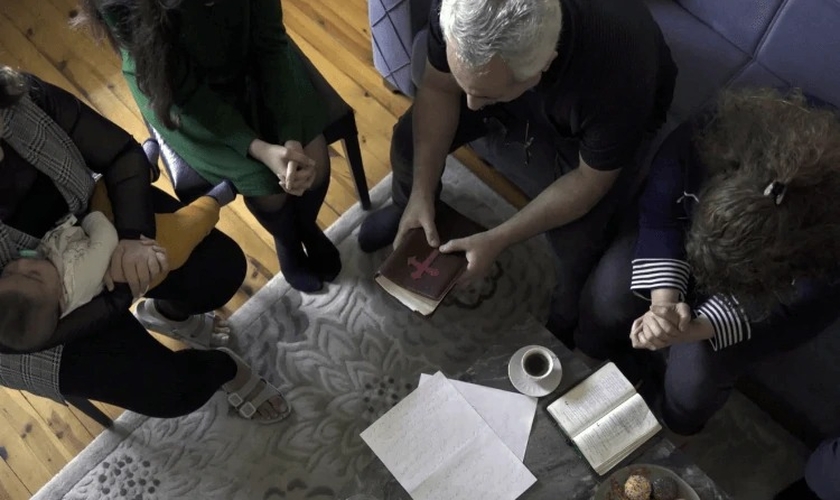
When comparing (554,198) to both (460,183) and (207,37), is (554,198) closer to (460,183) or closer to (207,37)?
(460,183)

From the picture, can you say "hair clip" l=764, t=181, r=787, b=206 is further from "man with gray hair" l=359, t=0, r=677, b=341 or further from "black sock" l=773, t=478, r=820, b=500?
"black sock" l=773, t=478, r=820, b=500

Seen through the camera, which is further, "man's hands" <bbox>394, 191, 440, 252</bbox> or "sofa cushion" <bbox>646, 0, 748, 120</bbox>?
"sofa cushion" <bbox>646, 0, 748, 120</bbox>

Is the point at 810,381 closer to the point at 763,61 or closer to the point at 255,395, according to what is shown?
the point at 763,61

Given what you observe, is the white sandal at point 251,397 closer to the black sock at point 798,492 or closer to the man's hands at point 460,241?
the man's hands at point 460,241

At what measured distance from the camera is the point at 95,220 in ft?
4.17

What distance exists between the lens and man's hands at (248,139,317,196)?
139cm

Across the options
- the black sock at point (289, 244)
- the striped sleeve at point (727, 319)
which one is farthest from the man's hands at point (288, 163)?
the striped sleeve at point (727, 319)

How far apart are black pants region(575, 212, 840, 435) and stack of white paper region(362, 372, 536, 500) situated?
314 millimetres

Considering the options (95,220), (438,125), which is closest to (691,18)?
(438,125)

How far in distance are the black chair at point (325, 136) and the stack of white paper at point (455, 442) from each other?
617 mm

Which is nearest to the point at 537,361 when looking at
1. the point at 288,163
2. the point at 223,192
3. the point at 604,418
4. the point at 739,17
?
the point at 604,418

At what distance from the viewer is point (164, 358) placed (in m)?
1.40

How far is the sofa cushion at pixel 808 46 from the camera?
143cm

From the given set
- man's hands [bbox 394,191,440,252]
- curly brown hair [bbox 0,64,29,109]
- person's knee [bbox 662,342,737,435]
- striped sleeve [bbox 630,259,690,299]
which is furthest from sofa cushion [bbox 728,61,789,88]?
curly brown hair [bbox 0,64,29,109]
